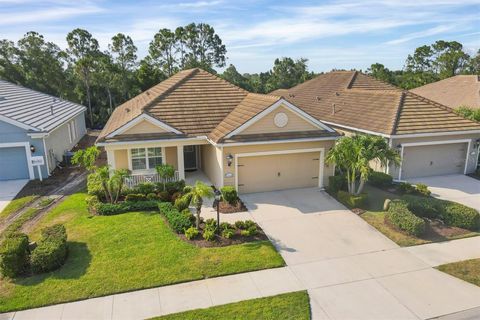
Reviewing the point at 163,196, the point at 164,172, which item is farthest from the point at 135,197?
the point at 164,172

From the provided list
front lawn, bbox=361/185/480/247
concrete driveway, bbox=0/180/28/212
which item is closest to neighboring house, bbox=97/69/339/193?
front lawn, bbox=361/185/480/247

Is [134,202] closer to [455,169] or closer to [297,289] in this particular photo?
[297,289]

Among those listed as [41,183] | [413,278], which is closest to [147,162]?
[41,183]

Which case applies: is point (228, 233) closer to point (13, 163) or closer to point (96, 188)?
point (96, 188)

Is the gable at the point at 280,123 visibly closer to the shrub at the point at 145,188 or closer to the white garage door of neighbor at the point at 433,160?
the shrub at the point at 145,188

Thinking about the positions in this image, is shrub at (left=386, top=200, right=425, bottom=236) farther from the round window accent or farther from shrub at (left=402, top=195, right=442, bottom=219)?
the round window accent

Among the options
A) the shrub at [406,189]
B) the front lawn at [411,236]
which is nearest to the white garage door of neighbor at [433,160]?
the shrub at [406,189]
